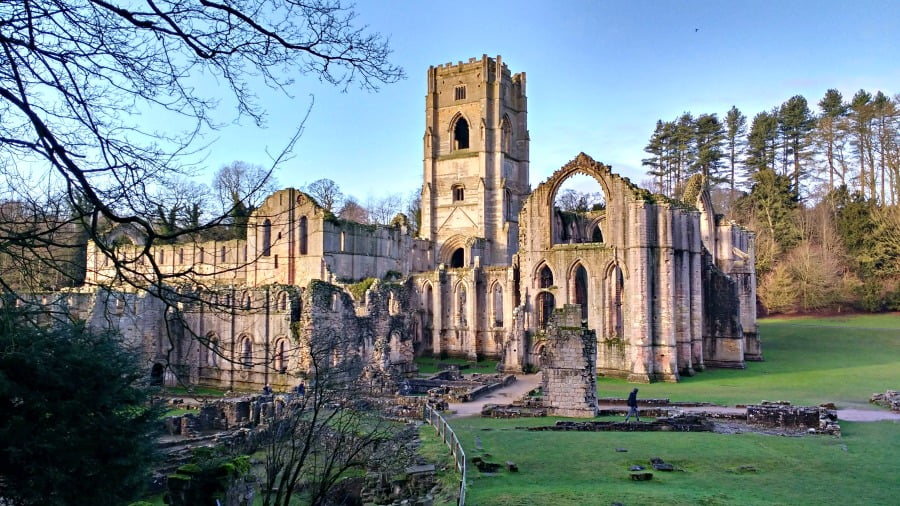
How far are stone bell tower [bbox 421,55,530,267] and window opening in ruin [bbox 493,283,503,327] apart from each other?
11535 mm

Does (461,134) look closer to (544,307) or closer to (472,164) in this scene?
(472,164)

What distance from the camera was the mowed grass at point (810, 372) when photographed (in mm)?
24062

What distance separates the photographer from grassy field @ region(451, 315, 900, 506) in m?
11.2

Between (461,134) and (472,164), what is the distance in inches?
149

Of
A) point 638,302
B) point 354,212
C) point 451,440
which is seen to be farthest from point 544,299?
point 354,212

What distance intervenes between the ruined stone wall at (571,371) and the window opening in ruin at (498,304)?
1885 centimetres

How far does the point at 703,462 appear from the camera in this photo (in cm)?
1410

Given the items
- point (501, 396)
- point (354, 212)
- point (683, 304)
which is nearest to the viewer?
point (501, 396)

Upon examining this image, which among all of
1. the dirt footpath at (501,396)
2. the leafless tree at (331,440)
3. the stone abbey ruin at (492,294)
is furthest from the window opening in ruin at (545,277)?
the leafless tree at (331,440)

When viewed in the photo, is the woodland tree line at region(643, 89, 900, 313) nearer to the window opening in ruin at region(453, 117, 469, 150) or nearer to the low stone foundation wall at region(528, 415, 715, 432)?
the window opening in ruin at region(453, 117, 469, 150)

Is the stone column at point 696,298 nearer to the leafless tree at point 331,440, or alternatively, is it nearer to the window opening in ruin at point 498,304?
the window opening in ruin at point 498,304

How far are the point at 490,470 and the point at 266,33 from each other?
1055 centimetres

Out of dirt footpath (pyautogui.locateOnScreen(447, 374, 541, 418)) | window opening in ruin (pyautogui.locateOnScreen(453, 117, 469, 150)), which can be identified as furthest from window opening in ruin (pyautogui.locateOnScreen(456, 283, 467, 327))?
window opening in ruin (pyautogui.locateOnScreen(453, 117, 469, 150))

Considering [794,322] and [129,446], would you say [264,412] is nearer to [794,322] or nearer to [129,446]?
[129,446]
